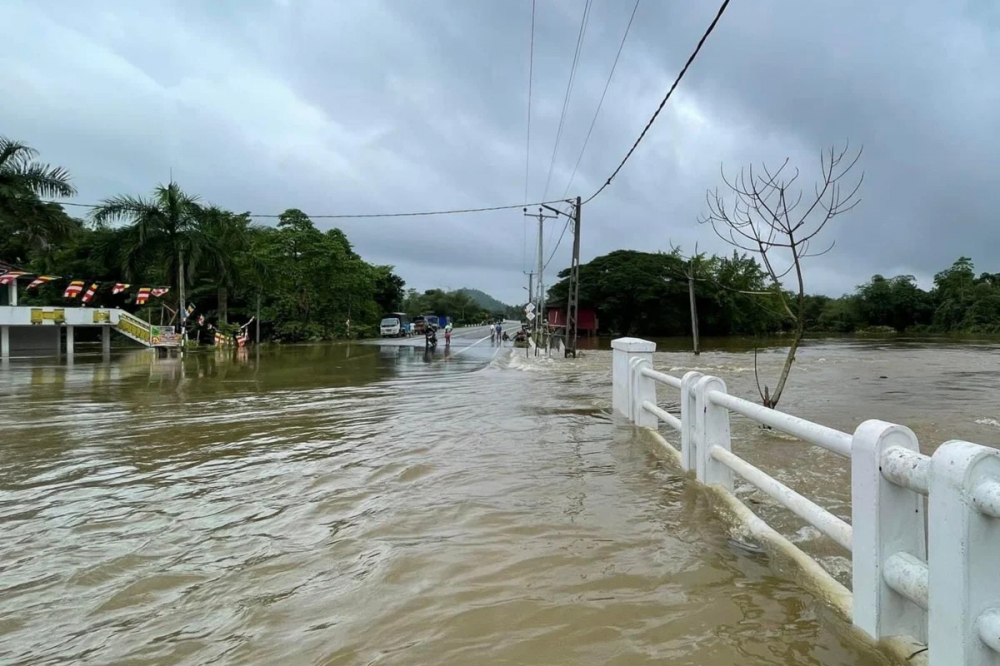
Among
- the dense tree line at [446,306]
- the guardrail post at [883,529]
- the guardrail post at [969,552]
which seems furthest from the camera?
the dense tree line at [446,306]

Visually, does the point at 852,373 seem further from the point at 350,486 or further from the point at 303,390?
the point at 350,486

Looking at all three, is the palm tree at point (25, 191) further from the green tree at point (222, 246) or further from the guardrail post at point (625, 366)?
the guardrail post at point (625, 366)

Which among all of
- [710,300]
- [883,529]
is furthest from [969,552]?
[710,300]

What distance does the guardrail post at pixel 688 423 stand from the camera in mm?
5008

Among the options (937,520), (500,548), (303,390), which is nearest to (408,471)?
(500,548)

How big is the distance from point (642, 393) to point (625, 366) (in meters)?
0.78

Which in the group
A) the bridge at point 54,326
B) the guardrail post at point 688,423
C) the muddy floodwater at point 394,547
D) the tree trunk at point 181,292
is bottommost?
the muddy floodwater at point 394,547

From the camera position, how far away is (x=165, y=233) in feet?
103

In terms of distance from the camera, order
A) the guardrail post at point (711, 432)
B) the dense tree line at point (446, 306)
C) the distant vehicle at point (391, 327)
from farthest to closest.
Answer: the dense tree line at point (446, 306)
the distant vehicle at point (391, 327)
the guardrail post at point (711, 432)

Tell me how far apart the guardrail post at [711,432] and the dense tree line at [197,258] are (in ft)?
102

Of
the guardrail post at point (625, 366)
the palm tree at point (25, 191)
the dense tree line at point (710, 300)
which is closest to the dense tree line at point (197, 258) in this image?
the palm tree at point (25, 191)

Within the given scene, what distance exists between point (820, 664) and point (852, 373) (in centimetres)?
1973

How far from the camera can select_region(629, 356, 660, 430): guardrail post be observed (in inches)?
290

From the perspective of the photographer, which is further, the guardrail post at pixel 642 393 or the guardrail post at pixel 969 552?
the guardrail post at pixel 642 393
